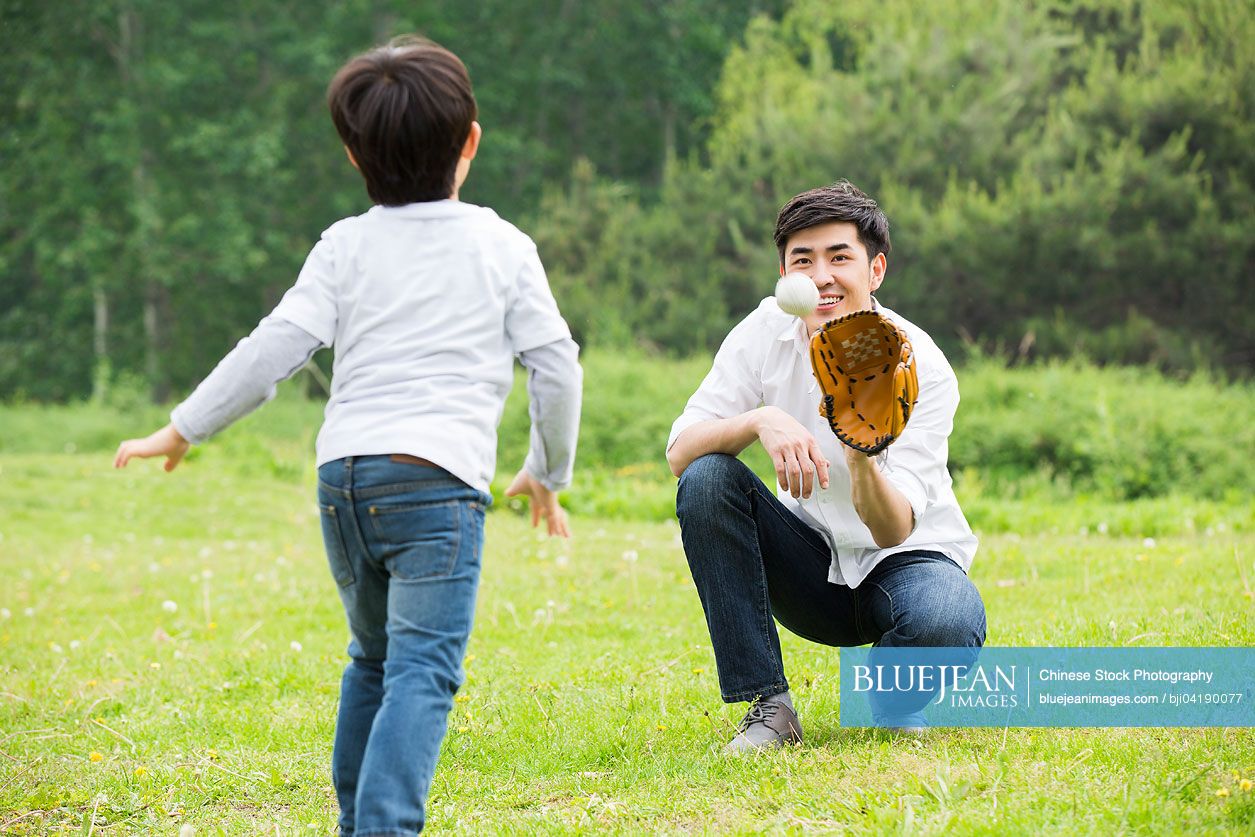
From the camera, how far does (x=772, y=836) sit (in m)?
2.56

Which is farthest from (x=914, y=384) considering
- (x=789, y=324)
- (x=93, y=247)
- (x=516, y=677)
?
(x=93, y=247)

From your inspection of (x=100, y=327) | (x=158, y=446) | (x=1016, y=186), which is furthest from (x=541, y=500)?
(x=100, y=327)

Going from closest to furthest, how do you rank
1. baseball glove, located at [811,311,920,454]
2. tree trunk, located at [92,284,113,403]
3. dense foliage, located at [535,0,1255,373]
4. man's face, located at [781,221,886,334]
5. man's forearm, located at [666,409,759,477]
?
baseball glove, located at [811,311,920,454], man's forearm, located at [666,409,759,477], man's face, located at [781,221,886,334], dense foliage, located at [535,0,1255,373], tree trunk, located at [92,284,113,403]

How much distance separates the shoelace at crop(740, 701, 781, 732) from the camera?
3174 mm

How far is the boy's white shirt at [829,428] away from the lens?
10.5 feet

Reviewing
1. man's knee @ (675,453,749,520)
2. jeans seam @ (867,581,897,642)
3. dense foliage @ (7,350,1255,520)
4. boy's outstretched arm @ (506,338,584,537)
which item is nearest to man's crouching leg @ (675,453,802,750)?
man's knee @ (675,453,749,520)

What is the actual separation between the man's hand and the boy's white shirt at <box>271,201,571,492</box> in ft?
2.17

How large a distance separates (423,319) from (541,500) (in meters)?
0.51

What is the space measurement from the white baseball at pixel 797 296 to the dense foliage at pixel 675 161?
1417cm

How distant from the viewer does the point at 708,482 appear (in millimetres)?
3191

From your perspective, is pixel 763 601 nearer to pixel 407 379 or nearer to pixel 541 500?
pixel 541 500

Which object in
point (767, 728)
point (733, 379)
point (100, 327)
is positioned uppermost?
point (733, 379)

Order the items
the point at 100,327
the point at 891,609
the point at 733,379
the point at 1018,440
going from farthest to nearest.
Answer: the point at 100,327 → the point at 1018,440 → the point at 733,379 → the point at 891,609

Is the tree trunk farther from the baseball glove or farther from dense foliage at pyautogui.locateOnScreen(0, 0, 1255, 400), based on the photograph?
the baseball glove
